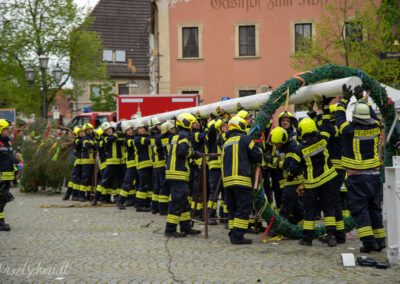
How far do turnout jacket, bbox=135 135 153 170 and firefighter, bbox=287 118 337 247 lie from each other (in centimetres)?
621

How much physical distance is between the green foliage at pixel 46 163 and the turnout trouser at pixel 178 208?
35.6 feet

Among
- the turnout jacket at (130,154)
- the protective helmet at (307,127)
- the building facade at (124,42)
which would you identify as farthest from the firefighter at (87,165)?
the building facade at (124,42)

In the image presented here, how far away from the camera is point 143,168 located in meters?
16.7

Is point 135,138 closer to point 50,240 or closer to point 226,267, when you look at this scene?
point 50,240

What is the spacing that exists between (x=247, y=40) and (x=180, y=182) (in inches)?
1016

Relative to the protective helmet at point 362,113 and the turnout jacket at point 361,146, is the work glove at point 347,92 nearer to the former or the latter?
the turnout jacket at point 361,146

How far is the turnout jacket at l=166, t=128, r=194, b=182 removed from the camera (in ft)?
40.0

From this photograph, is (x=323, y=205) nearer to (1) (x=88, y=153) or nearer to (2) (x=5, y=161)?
(2) (x=5, y=161)

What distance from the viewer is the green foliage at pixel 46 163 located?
22.4 m

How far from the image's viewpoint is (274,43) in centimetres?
3700

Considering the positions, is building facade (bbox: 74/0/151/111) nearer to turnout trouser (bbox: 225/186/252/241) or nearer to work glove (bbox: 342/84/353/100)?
turnout trouser (bbox: 225/186/252/241)

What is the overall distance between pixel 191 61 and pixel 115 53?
2189cm

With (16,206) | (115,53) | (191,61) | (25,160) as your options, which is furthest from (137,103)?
(115,53)

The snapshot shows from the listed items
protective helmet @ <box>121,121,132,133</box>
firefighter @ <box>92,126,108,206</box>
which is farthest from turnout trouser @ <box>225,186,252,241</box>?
firefighter @ <box>92,126,108,206</box>
